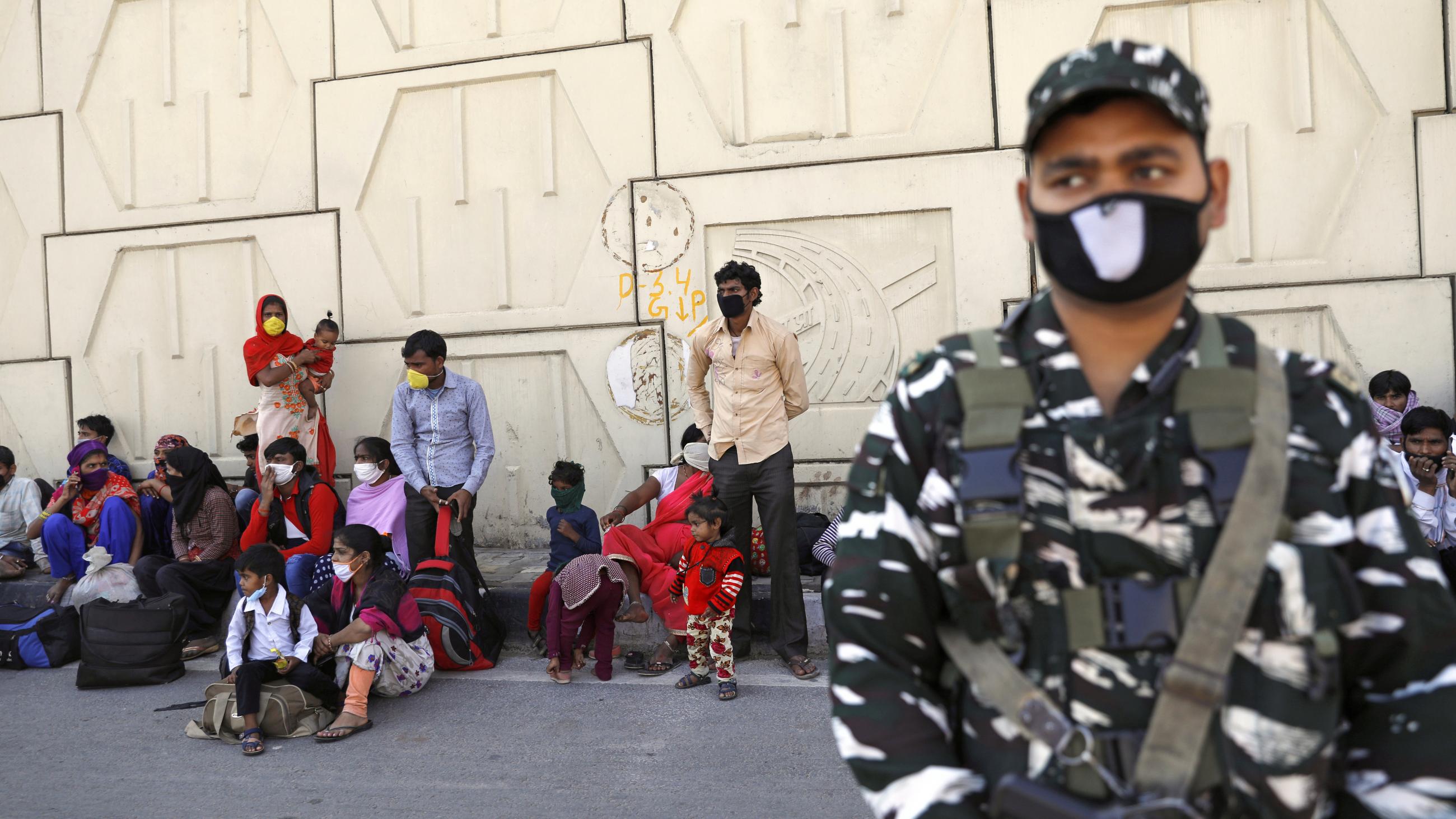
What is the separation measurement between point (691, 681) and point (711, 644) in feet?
0.78

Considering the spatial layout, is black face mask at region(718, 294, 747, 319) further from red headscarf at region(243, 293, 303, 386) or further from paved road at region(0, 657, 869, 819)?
red headscarf at region(243, 293, 303, 386)

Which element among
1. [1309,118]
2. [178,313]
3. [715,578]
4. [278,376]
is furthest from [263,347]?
[1309,118]

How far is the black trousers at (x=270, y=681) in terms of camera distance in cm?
472

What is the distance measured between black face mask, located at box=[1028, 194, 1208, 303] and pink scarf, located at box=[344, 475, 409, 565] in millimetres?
5493

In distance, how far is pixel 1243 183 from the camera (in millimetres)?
6266

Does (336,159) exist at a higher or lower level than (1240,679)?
higher

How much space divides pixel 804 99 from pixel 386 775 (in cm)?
455

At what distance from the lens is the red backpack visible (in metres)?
5.49

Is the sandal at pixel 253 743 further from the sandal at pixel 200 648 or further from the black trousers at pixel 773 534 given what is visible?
the black trousers at pixel 773 534

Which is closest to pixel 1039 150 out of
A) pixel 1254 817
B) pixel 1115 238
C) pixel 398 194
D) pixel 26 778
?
pixel 1115 238

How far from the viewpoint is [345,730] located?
4793 millimetres

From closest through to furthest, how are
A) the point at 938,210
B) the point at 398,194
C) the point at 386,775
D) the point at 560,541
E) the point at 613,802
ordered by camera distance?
the point at 613,802, the point at 386,775, the point at 560,541, the point at 938,210, the point at 398,194

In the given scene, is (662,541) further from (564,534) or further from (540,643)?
(540,643)

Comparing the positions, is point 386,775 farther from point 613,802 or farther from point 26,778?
point 26,778
